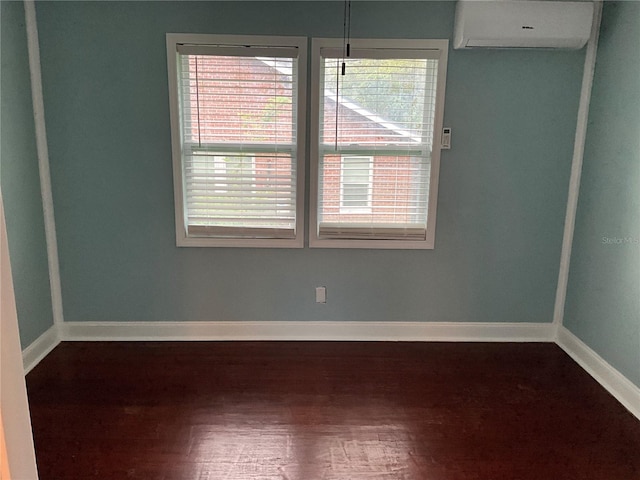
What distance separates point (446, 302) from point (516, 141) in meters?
1.16

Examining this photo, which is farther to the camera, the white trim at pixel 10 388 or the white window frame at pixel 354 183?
the white window frame at pixel 354 183

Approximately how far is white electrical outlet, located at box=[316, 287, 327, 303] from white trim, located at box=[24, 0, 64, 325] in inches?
68.2

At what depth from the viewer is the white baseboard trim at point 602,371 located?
2289mm

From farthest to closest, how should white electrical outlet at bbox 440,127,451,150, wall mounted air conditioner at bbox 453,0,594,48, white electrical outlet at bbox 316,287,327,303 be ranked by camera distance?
white electrical outlet at bbox 316,287,327,303 < white electrical outlet at bbox 440,127,451,150 < wall mounted air conditioner at bbox 453,0,594,48

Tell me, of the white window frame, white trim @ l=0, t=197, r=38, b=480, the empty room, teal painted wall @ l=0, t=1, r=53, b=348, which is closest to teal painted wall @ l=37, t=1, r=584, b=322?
the empty room

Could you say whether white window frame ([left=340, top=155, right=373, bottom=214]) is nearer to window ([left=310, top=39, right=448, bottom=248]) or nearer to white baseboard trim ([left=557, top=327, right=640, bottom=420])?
window ([left=310, top=39, right=448, bottom=248])

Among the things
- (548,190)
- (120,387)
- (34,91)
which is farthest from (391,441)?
(34,91)

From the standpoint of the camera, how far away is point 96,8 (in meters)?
2.56

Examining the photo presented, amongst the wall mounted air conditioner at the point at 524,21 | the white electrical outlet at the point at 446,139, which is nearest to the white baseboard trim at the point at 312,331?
the white electrical outlet at the point at 446,139

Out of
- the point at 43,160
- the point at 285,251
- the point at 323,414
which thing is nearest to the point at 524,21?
the point at 285,251

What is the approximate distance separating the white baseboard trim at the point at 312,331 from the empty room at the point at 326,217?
0.02 meters

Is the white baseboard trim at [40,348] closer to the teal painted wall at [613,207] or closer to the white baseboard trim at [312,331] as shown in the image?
the white baseboard trim at [312,331]

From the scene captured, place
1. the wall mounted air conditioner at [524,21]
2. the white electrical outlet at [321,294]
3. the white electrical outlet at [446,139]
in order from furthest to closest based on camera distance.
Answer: the white electrical outlet at [321,294] → the white electrical outlet at [446,139] → the wall mounted air conditioner at [524,21]

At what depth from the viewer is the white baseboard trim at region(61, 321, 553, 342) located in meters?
2.97
